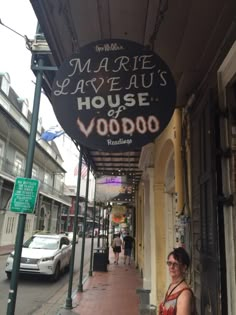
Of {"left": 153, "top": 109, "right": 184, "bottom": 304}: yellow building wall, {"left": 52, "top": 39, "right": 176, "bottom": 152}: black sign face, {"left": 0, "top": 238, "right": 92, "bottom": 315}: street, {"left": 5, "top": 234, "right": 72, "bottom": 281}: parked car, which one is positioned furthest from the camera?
{"left": 5, "top": 234, "right": 72, "bottom": 281}: parked car

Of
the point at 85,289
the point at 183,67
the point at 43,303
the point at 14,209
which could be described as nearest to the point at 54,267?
the point at 85,289

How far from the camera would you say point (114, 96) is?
9.77ft

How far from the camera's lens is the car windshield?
1396cm

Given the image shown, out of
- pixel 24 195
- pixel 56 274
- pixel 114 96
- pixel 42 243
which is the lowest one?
pixel 56 274

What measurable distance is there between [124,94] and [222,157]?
3.25 feet

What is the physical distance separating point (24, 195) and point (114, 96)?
71.3 inches

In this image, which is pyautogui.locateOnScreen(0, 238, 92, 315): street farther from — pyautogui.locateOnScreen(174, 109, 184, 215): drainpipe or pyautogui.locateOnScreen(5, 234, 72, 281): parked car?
pyautogui.locateOnScreen(174, 109, 184, 215): drainpipe

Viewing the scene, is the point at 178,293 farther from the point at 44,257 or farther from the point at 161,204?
the point at 44,257

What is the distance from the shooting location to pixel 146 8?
3221mm

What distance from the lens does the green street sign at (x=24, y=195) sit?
4055mm

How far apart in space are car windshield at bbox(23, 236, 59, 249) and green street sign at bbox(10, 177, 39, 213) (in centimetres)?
1026

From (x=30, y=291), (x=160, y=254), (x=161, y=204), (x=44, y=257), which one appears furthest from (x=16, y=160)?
(x=160, y=254)

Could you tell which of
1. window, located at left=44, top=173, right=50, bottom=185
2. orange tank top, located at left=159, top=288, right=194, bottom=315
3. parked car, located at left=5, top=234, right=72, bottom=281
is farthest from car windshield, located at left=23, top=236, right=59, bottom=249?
window, located at left=44, top=173, right=50, bottom=185

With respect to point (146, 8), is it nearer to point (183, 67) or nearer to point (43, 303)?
point (183, 67)
